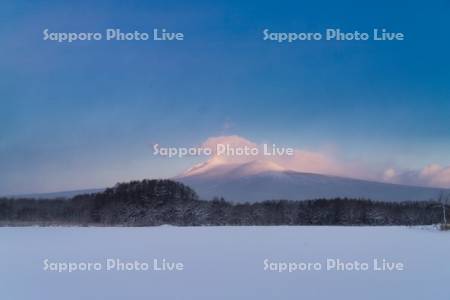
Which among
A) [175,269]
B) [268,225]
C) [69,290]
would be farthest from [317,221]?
[69,290]

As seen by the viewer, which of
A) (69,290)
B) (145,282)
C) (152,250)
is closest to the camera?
(69,290)

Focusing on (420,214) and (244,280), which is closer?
(244,280)

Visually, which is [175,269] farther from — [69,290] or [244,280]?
[69,290]

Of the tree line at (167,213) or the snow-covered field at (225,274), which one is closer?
the snow-covered field at (225,274)

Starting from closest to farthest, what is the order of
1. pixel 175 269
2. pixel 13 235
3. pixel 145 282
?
pixel 145 282 < pixel 175 269 < pixel 13 235

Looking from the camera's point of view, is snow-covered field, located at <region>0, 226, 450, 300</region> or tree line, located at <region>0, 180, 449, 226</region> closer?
snow-covered field, located at <region>0, 226, 450, 300</region>

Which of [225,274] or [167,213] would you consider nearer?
[225,274]

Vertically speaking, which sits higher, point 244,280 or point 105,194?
point 105,194
